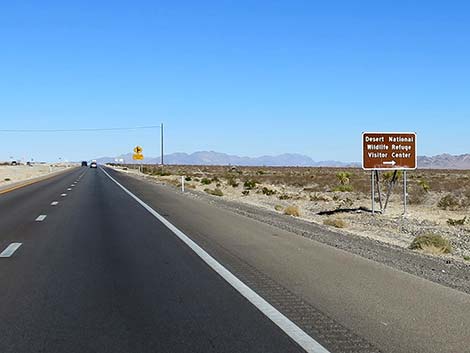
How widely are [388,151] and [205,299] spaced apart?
22.5 metres

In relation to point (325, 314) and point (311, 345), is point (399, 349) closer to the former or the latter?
point (311, 345)

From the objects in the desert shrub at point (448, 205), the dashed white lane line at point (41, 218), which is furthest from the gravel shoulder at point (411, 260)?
the desert shrub at point (448, 205)

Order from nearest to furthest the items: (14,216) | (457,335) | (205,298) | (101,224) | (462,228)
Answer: (457,335) → (205,298) → (101,224) → (14,216) → (462,228)

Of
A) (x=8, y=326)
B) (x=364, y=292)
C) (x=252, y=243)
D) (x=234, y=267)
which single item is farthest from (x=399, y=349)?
(x=252, y=243)

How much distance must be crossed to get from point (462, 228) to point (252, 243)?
12.9 metres

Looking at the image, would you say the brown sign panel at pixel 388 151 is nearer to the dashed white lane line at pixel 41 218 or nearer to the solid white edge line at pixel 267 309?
the dashed white lane line at pixel 41 218

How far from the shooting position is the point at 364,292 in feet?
31.1

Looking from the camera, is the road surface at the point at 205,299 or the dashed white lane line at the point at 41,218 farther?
the dashed white lane line at the point at 41,218

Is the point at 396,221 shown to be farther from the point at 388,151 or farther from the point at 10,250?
the point at 10,250

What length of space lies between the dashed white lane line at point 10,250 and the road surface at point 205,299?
6 cm

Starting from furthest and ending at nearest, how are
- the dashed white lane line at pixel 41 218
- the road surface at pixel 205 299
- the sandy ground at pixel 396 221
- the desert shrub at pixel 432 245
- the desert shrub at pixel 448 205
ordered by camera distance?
the desert shrub at pixel 448 205
the sandy ground at pixel 396 221
the dashed white lane line at pixel 41 218
the desert shrub at pixel 432 245
the road surface at pixel 205 299

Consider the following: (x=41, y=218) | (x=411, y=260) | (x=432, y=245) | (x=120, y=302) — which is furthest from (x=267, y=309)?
(x=41, y=218)

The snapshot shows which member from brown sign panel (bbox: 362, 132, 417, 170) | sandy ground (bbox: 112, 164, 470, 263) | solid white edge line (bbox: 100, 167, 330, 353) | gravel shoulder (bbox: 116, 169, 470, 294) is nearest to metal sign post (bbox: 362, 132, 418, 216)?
brown sign panel (bbox: 362, 132, 417, 170)

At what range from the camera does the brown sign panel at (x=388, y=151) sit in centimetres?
2966
